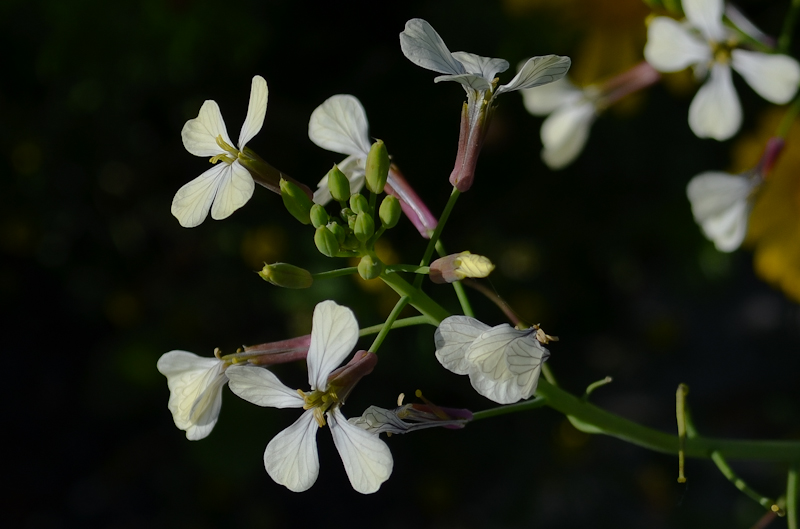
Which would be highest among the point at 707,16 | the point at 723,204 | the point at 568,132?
the point at 707,16

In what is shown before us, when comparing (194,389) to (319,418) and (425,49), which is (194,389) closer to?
(319,418)

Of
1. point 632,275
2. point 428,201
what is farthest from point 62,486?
point 632,275

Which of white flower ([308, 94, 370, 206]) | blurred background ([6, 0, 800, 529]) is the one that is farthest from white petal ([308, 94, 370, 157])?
blurred background ([6, 0, 800, 529])

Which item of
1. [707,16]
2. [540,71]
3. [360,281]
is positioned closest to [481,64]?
[540,71]

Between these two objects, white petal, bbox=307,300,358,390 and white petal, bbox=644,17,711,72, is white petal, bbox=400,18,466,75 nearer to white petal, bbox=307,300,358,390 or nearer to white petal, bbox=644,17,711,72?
white petal, bbox=307,300,358,390

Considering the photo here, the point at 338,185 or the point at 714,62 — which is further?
the point at 714,62

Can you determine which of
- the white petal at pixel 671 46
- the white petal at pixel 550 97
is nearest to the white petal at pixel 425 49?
the white petal at pixel 671 46
